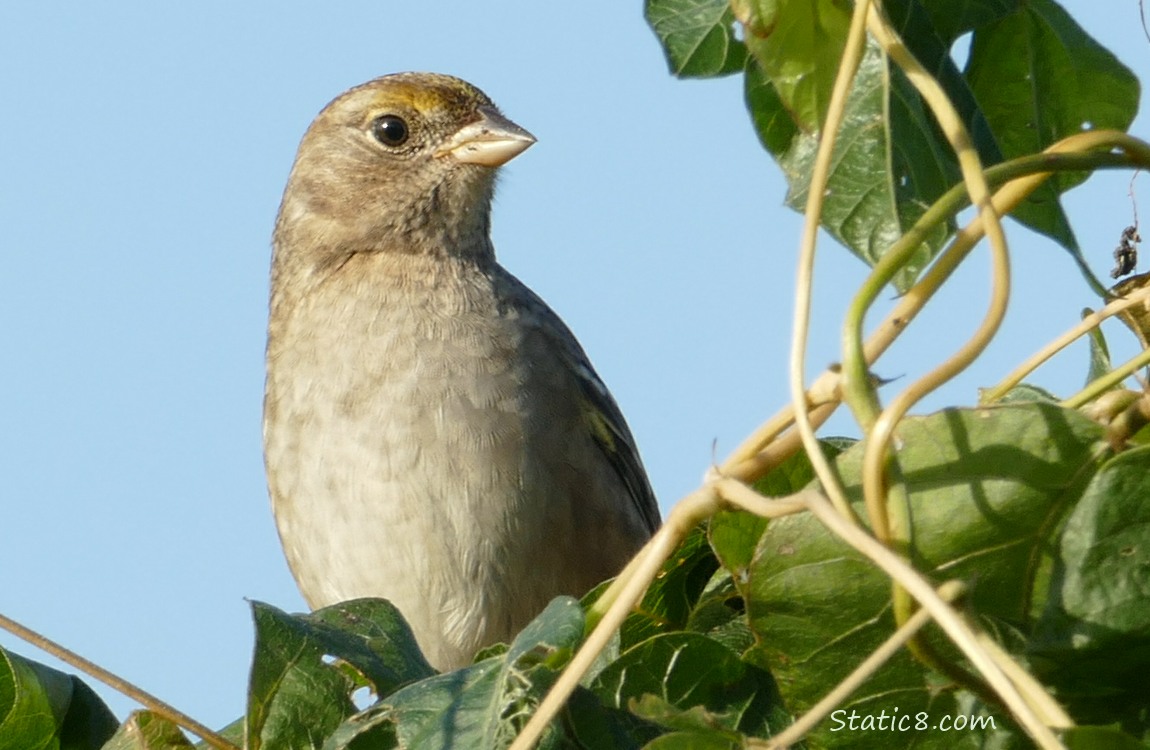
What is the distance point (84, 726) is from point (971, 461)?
1517 millimetres

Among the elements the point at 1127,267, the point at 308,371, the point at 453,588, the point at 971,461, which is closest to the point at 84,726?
the point at 971,461

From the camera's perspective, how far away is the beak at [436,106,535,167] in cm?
538

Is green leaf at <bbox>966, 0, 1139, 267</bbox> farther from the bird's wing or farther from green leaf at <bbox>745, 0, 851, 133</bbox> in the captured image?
the bird's wing

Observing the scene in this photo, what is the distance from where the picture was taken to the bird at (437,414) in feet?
15.1

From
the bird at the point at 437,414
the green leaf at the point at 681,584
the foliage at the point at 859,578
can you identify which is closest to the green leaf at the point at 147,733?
the foliage at the point at 859,578

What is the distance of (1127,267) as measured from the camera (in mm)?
2484

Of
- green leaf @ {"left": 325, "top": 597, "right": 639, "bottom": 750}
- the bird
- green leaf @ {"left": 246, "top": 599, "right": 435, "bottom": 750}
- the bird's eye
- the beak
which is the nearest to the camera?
green leaf @ {"left": 325, "top": 597, "right": 639, "bottom": 750}

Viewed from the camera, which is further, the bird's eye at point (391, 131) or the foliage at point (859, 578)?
the bird's eye at point (391, 131)

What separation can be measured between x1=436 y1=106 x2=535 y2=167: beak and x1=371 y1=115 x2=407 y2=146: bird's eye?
0.18 meters

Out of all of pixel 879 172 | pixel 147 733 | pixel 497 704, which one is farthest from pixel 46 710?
pixel 879 172

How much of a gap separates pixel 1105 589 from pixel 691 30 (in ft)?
3.92

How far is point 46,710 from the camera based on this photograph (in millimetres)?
2410

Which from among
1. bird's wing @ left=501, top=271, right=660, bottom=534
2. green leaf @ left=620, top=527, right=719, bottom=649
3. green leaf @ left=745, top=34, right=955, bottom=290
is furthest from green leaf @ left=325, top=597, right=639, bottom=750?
bird's wing @ left=501, top=271, right=660, bottom=534

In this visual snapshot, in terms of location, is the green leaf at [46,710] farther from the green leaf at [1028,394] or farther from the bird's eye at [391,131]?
the bird's eye at [391,131]
